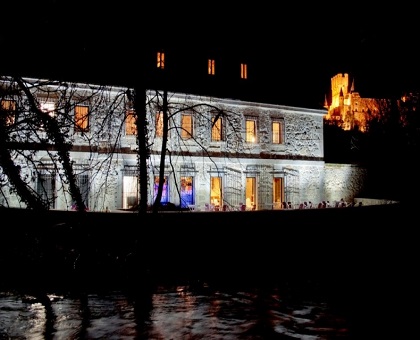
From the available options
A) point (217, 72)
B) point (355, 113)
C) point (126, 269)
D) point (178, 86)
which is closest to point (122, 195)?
point (178, 86)

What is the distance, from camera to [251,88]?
2639 cm

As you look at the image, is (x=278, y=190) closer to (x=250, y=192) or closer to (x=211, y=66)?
(x=250, y=192)

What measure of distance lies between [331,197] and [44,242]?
65.4 ft

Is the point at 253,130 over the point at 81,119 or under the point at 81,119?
over

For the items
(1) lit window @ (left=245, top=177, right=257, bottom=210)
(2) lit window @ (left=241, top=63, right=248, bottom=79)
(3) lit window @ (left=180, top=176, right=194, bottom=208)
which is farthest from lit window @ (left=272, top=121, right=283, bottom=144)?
(3) lit window @ (left=180, top=176, right=194, bottom=208)

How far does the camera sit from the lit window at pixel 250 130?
24.6 m

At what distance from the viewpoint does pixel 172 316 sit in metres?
8.39

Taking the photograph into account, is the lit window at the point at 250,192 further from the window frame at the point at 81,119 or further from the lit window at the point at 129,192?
the window frame at the point at 81,119

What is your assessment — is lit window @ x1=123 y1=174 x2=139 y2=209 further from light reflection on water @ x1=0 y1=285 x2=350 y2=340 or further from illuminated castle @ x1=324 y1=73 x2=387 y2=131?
illuminated castle @ x1=324 y1=73 x2=387 y2=131

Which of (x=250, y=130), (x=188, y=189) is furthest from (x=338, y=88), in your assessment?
(x=188, y=189)

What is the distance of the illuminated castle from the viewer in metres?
58.9

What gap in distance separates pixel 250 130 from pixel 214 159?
3.30m

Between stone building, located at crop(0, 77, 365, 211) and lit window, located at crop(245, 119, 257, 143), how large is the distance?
0.06 m

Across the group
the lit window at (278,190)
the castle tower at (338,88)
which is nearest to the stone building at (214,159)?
the lit window at (278,190)
